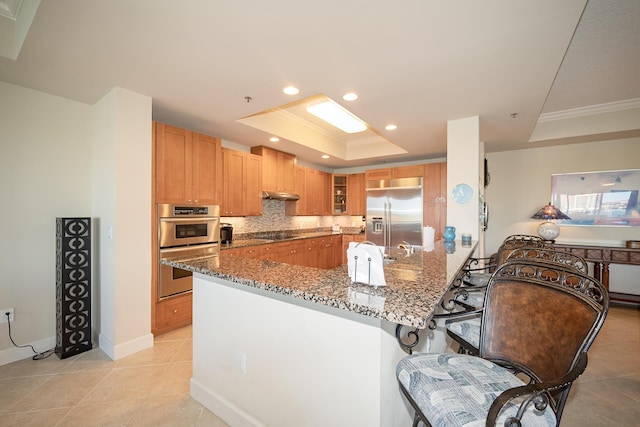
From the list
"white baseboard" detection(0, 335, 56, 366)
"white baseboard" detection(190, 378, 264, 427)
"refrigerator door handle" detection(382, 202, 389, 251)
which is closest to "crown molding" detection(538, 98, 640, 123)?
"refrigerator door handle" detection(382, 202, 389, 251)

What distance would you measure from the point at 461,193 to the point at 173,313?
3601mm

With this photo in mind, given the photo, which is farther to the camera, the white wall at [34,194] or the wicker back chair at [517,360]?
the white wall at [34,194]

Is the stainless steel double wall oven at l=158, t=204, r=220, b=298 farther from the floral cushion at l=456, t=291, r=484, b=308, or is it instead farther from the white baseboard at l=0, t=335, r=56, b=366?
the floral cushion at l=456, t=291, r=484, b=308

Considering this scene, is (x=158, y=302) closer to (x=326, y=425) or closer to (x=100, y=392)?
(x=100, y=392)

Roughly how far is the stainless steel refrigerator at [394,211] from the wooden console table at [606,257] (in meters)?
2.12

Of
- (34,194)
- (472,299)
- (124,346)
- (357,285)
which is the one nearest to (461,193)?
(472,299)

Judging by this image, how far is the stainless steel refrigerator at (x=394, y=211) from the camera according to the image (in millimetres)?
5074

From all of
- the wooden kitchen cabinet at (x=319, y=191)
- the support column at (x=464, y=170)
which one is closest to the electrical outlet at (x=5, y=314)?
the wooden kitchen cabinet at (x=319, y=191)

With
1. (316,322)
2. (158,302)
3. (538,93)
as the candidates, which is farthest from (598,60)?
(158,302)

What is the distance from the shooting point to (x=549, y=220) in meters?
4.36

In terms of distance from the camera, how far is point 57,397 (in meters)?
1.91

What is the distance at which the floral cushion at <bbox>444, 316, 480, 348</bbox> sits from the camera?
1433 millimetres

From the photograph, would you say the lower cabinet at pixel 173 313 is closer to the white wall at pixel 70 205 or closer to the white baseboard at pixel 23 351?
Answer: the white wall at pixel 70 205

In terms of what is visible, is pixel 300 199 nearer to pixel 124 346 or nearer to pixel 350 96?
pixel 350 96
